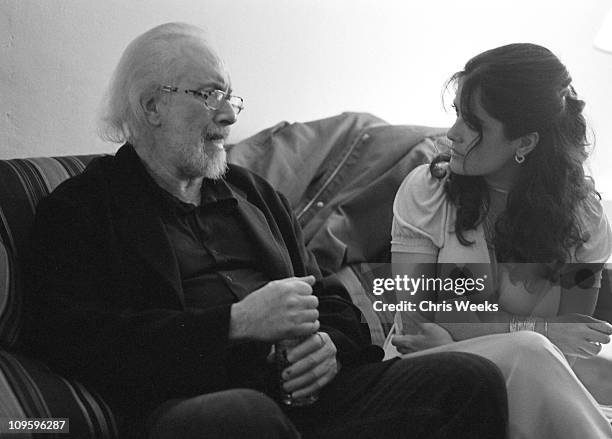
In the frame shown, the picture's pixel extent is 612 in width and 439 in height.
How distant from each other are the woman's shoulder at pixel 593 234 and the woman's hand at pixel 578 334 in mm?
112

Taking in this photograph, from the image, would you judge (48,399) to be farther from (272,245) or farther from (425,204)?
(425,204)

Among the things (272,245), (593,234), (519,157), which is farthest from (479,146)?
(272,245)

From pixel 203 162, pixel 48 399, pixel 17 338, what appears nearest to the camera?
pixel 48 399

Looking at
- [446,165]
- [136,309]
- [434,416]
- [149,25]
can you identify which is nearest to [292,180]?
[446,165]

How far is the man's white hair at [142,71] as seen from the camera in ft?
5.08

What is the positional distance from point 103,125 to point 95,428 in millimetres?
586

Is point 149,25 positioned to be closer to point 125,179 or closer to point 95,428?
point 125,179

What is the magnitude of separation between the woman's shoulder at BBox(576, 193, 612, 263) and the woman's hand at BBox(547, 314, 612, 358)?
112 mm

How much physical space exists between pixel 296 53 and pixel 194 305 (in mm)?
1085

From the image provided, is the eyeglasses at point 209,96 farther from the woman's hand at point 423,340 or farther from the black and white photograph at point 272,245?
the woman's hand at point 423,340

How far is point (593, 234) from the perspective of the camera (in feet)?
5.55

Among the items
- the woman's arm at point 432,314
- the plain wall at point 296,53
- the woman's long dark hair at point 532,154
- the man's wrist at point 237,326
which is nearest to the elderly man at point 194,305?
the man's wrist at point 237,326

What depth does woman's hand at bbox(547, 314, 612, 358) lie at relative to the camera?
1625 millimetres

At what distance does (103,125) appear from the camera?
1646 mm
